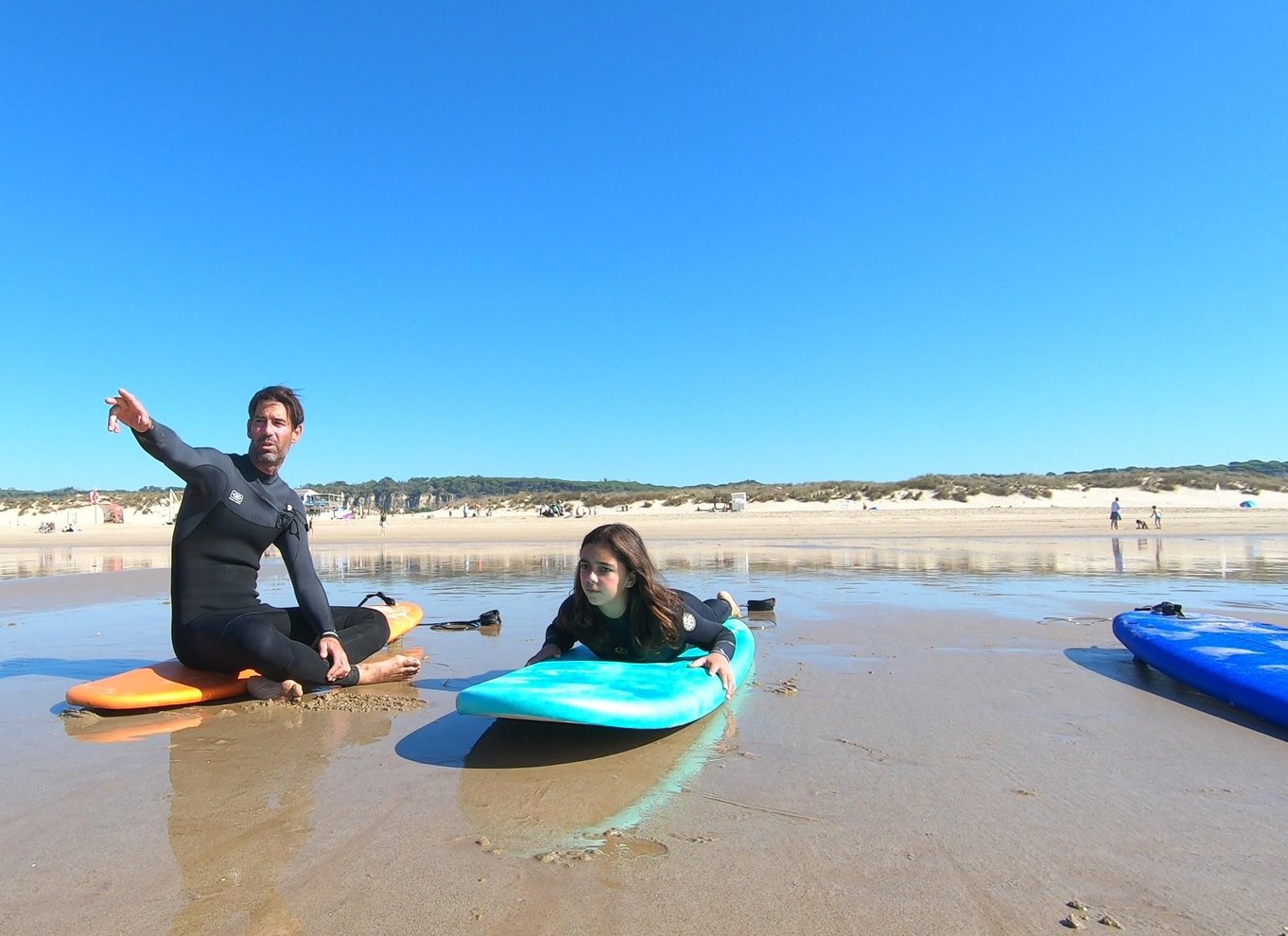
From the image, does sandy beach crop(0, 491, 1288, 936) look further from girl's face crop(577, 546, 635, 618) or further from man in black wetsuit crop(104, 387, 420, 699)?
girl's face crop(577, 546, 635, 618)

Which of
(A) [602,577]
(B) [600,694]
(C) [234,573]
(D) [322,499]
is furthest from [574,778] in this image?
(D) [322,499]

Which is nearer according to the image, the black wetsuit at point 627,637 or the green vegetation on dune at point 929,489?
the black wetsuit at point 627,637

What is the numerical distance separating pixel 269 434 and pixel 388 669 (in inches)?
60.7

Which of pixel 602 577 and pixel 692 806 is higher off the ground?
pixel 602 577

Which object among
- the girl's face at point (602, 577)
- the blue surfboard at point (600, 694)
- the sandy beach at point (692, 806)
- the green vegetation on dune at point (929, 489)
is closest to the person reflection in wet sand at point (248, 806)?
the sandy beach at point (692, 806)

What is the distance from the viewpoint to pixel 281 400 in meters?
4.12

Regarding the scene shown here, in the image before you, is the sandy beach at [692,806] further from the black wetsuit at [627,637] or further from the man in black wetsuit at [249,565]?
the black wetsuit at [627,637]

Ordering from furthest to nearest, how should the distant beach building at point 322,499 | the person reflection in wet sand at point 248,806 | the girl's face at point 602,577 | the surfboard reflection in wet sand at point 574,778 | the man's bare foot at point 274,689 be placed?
the distant beach building at point 322,499, the man's bare foot at point 274,689, the girl's face at point 602,577, the surfboard reflection in wet sand at point 574,778, the person reflection in wet sand at point 248,806

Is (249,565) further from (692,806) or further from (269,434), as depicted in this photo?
(692,806)

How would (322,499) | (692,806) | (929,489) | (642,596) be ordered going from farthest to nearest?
(322,499) → (929,489) → (642,596) → (692,806)

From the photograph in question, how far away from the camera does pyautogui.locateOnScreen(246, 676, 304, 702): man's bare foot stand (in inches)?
154

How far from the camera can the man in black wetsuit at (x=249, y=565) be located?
383cm

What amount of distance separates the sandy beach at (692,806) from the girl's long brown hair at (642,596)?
0.48 m

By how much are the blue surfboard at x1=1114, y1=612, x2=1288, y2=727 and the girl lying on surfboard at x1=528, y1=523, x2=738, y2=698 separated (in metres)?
2.47
